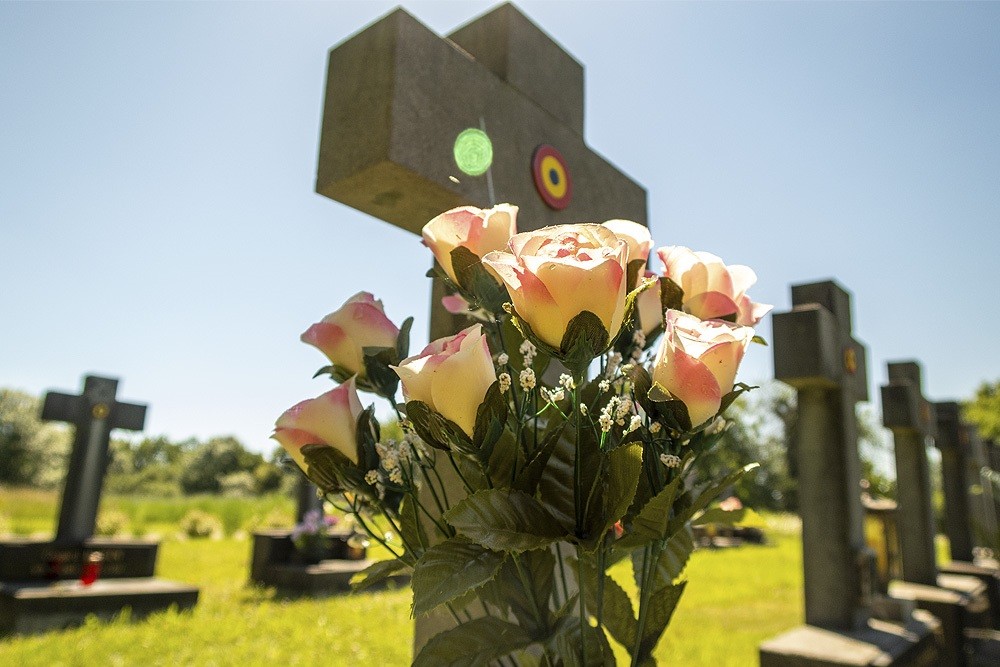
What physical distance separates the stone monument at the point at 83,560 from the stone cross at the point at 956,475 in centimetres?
819

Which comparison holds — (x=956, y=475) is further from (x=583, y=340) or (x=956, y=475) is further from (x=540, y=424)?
(x=583, y=340)

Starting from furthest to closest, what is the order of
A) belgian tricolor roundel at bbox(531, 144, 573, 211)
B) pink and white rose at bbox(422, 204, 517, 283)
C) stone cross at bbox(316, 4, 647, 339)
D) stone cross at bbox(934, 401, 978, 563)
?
stone cross at bbox(934, 401, 978, 563) → belgian tricolor roundel at bbox(531, 144, 573, 211) → stone cross at bbox(316, 4, 647, 339) → pink and white rose at bbox(422, 204, 517, 283)

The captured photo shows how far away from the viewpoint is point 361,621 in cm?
473

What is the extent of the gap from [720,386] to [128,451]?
32977 mm

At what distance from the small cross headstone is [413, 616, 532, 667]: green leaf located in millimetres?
8384

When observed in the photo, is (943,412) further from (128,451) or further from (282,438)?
(128,451)

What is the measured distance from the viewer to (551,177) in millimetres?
2059

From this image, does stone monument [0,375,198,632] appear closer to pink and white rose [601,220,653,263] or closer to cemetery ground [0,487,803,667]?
cemetery ground [0,487,803,667]

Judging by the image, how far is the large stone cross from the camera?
156cm

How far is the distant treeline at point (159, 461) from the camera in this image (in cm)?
2567

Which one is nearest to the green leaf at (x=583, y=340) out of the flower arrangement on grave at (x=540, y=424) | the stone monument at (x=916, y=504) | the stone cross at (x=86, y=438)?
the flower arrangement on grave at (x=540, y=424)

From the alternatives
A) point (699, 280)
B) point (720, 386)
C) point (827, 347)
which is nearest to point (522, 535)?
point (720, 386)

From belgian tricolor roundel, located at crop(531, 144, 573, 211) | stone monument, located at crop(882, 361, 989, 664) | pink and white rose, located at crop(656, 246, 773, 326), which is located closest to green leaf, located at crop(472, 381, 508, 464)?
pink and white rose, located at crop(656, 246, 773, 326)

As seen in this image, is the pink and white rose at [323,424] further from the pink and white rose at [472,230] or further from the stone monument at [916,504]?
the stone monument at [916,504]
